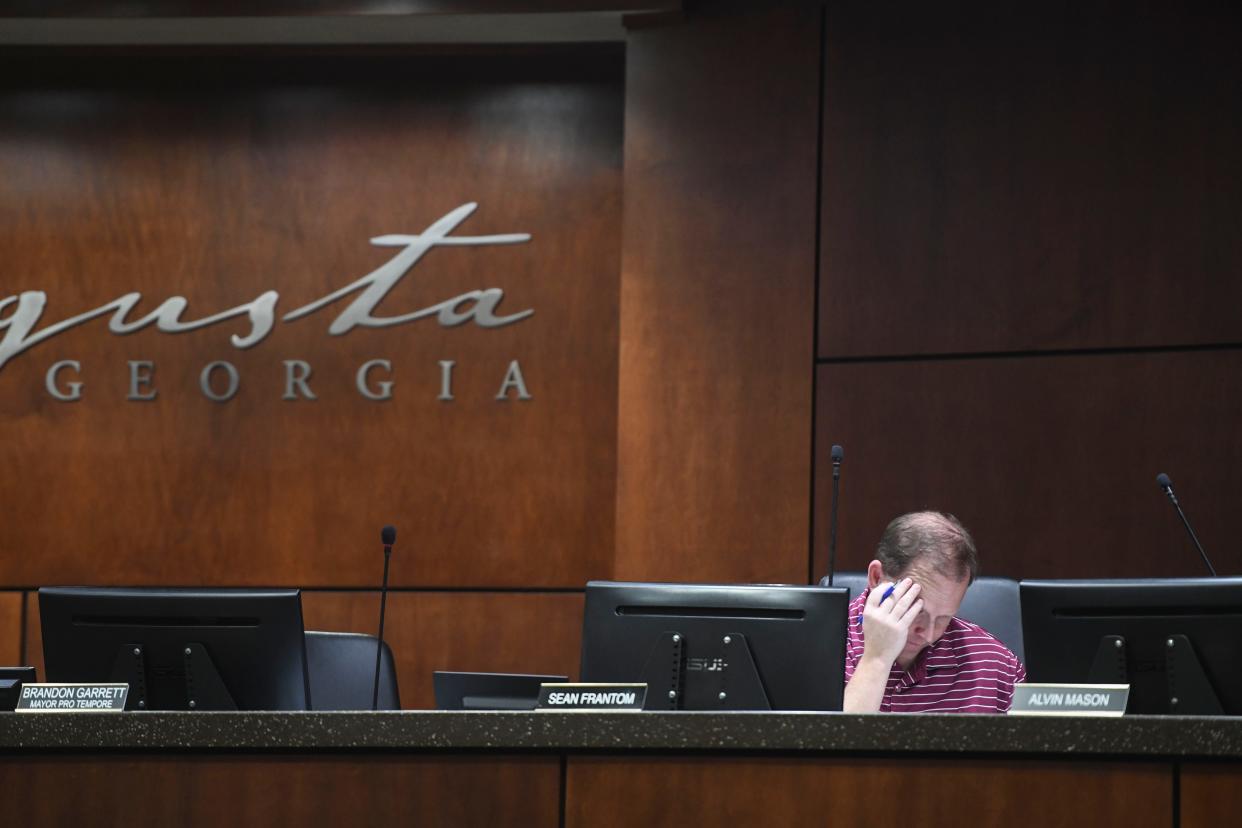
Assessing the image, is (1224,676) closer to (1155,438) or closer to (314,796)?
(314,796)

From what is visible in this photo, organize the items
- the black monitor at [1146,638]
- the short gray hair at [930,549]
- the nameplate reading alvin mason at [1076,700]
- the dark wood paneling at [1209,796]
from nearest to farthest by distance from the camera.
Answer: the dark wood paneling at [1209,796]
the nameplate reading alvin mason at [1076,700]
the black monitor at [1146,638]
the short gray hair at [930,549]

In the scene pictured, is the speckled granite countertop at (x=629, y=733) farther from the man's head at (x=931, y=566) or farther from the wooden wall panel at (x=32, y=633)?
the wooden wall panel at (x=32, y=633)

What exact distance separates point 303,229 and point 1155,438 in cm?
286

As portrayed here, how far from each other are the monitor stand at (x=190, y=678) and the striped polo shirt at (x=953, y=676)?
1265mm

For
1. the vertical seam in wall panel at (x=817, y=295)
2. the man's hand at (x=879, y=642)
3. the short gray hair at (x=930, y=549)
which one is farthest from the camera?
the vertical seam in wall panel at (x=817, y=295)

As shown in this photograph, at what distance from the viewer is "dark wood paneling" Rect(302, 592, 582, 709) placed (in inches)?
187

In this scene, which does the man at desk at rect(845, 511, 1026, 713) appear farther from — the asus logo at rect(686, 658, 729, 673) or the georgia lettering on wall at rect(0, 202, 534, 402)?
the georgia lettering on wall at rect(0, 202, 534, 402)

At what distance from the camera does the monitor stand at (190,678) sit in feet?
7.92

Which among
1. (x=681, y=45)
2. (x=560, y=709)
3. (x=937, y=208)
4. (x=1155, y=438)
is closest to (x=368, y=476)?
(x=681, y=45)

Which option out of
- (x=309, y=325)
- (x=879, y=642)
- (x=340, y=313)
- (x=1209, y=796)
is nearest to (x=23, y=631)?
(x=309, y=325)

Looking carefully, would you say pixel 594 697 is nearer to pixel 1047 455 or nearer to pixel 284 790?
pixel 284 790

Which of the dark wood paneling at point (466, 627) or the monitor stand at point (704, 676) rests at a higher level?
the monitor stand at point (704, 676)

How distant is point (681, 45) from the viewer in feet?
15.0

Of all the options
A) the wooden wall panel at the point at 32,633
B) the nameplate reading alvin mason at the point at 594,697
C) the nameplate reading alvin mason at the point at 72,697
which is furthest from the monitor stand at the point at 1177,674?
the wooden wall panel at the point at 32,633
